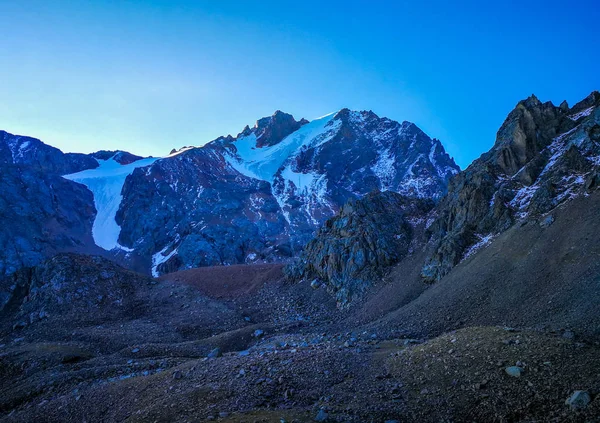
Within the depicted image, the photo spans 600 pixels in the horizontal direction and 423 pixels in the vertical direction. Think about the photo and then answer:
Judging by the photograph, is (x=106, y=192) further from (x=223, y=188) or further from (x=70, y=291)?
(x=70, y=291)

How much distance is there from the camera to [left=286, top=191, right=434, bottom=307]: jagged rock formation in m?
40.3

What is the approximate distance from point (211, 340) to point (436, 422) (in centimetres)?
2338

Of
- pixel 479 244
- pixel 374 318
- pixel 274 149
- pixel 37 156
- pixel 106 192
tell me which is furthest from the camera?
pixel 274 149

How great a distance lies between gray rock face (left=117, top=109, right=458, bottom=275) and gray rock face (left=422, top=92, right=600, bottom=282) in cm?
5637

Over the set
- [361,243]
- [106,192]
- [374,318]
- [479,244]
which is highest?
[106,192]

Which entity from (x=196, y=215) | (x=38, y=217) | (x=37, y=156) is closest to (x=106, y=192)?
(x=37, y=156)

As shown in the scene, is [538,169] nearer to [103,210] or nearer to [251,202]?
[251,202]

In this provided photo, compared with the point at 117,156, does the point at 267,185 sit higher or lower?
lower

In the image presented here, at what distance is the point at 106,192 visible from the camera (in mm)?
134875

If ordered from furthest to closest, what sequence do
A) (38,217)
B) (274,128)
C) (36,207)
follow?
(274,128) → (36,207) → (38,217)

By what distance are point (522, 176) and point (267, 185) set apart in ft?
342

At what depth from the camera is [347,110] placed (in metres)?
174

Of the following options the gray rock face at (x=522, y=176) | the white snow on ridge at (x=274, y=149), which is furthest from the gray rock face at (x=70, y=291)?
the white snow on ridge at (x=274, y=149)

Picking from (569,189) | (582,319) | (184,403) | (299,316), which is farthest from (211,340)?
(569,189)
